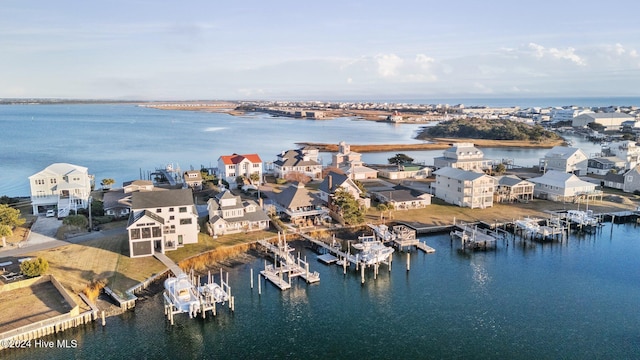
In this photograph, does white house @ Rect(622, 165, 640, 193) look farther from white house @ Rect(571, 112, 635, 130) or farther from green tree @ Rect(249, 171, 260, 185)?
white house @ Rect(571, 112, 635, 130)

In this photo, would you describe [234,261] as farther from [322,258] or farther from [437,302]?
[437,302]

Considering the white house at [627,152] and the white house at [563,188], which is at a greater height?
the white house at [627,152]

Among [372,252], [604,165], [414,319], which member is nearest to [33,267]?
[372,252]

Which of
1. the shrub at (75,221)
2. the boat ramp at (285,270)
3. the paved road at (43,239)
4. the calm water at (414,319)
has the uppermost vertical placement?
the shrub at (75,221)

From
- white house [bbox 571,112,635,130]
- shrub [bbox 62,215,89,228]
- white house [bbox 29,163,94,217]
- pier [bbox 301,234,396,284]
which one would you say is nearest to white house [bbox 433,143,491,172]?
pier [bbox 301,234,396,284]

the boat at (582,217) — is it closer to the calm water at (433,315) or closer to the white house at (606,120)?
the calm water at (433,315)

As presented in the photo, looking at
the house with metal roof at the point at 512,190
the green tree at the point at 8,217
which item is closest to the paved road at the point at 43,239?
the green tree at the point at 8,217

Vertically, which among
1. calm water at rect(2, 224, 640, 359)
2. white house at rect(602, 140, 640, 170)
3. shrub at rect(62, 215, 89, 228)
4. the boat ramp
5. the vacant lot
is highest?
white house at rect(602, 140, 640, 170)
